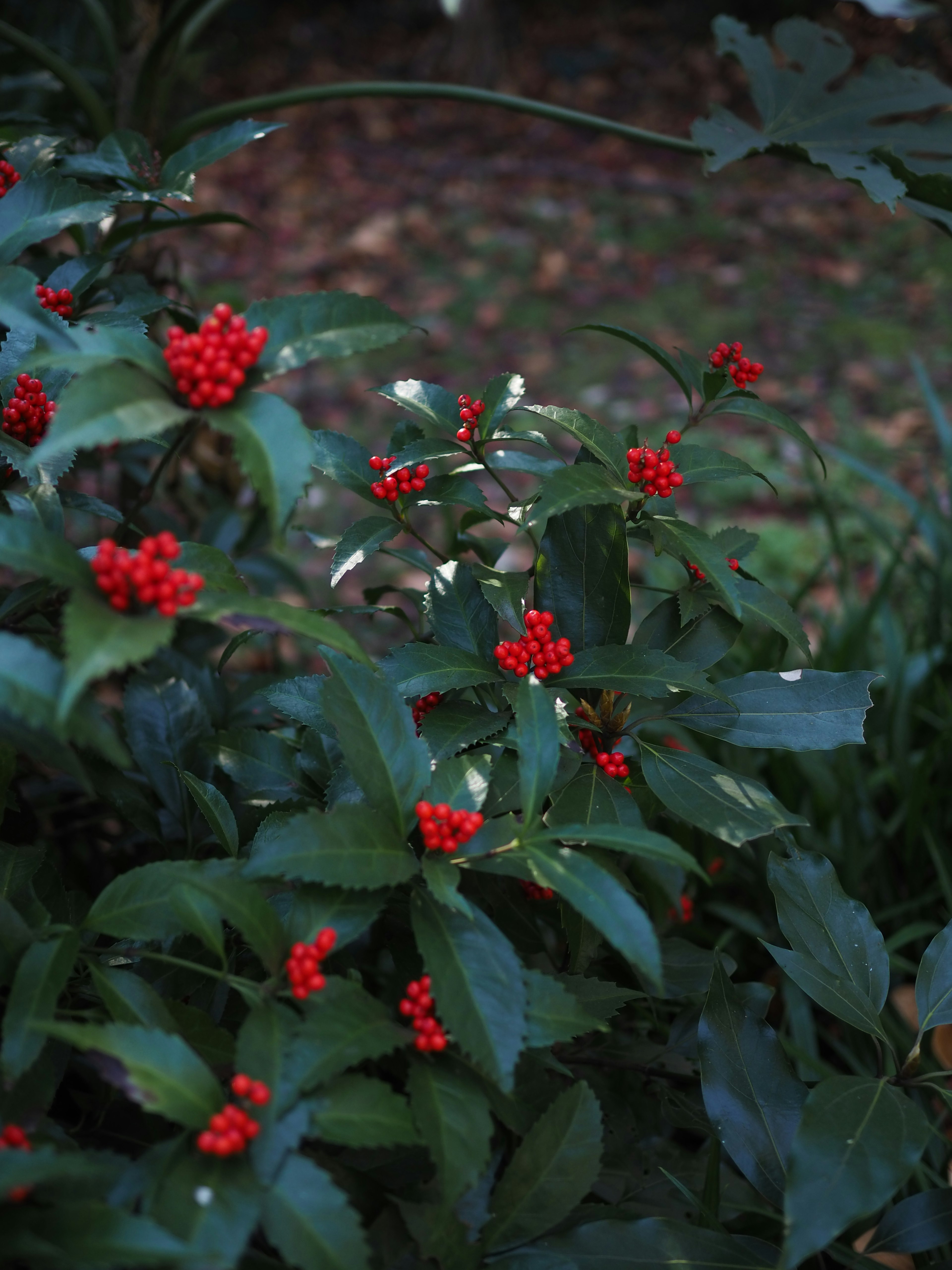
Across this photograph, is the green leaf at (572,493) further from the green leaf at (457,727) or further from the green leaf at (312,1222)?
the green leaf at (312,1222)

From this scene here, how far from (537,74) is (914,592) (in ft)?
16.7

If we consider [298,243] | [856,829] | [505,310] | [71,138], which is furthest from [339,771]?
[298,243]

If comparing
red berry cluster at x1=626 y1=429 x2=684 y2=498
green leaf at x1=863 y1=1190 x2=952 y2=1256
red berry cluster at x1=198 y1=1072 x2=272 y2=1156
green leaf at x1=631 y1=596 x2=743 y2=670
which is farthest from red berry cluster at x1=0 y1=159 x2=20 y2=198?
green leaf at x1=863 y1=1190 x2=952 y2=1256

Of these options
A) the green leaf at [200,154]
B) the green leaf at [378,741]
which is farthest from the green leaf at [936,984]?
the green leaf at [200,154]

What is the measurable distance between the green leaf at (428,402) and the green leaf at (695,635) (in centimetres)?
30

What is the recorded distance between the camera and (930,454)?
336 centimetres

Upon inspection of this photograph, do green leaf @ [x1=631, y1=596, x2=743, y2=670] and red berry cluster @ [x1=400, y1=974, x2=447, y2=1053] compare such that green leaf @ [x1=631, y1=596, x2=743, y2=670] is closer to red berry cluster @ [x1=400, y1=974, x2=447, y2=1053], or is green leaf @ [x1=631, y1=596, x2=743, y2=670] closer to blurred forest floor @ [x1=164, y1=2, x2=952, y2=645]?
red berry cluster @ [x1=400, y1=974, x2=447, y2=1053]

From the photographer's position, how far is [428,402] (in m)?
1.02

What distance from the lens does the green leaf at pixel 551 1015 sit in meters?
0.73

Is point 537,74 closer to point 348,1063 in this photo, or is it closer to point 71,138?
point 71,138

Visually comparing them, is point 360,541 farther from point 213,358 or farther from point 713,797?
point 713,797

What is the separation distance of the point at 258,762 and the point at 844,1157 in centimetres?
66

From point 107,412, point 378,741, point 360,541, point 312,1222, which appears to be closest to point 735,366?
point 360,541

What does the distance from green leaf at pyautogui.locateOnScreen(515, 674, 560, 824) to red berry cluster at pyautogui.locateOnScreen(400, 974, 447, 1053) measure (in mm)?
157
